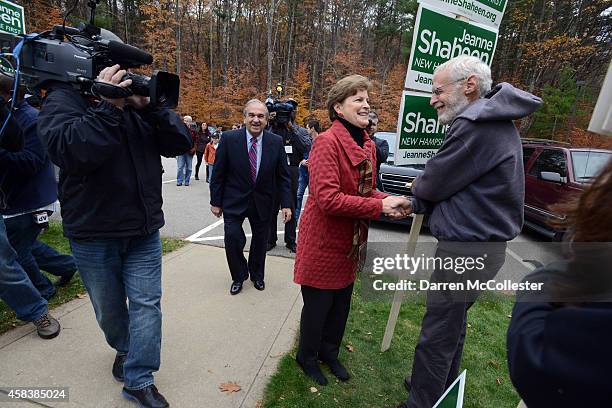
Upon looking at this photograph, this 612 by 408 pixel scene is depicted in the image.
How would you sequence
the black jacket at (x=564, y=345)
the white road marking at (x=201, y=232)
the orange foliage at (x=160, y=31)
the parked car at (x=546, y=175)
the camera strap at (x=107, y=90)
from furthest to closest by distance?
the orange foliage at (x=160, y=31) < the parked car at (x=546, y=175) < the white road marking at (x=201, y=232) < the camera strap at (x=107, y=90) < the black jacket at (x=564, y=345)

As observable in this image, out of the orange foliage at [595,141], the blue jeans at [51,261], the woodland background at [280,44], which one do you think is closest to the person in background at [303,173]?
the blue jeans at [51,261]

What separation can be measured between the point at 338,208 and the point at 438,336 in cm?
90

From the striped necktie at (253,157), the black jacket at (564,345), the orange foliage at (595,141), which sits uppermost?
the orange foliage at (595,141)

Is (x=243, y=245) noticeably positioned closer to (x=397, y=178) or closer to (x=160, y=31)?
(x=397, y=178)

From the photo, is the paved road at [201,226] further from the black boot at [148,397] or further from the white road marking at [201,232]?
the black boot at [148,397]

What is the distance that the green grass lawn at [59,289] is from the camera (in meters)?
2.82

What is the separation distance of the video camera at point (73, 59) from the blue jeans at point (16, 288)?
4.47 feet

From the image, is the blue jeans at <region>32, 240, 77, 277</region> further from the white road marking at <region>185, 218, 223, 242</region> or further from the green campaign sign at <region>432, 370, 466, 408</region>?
the green campaign sign at <region>432, 370, 466, 408</region>

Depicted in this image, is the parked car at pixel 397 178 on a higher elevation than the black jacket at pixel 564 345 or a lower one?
lower

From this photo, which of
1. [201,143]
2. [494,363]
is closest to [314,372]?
[494,363]

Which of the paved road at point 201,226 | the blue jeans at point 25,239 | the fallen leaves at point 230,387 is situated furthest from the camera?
Result: the paved road at point 201,226

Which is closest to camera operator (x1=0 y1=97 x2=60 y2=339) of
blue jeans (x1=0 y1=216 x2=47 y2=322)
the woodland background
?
blue jeans (x1=0 y1=216 x2=47 y2=322)

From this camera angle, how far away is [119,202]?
1.86m

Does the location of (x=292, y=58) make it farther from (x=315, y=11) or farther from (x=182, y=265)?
(x=182, y=265)
